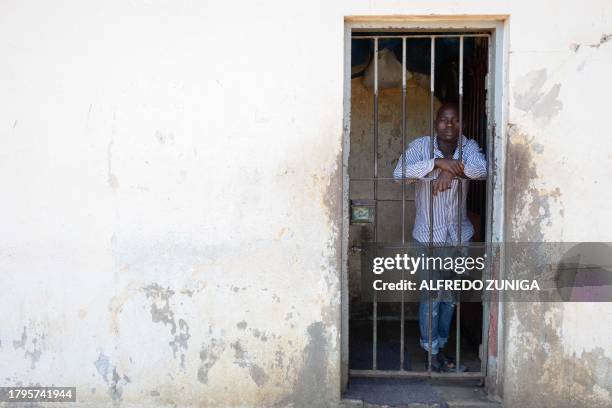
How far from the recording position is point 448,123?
4227 millimetres

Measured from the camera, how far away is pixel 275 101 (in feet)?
11.9

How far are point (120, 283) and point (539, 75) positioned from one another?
110 inches

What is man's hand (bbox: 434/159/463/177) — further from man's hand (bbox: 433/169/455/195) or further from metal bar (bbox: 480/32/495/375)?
metal bar (bbox: 480/32/495/375)

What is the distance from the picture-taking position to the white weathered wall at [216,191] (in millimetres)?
3586

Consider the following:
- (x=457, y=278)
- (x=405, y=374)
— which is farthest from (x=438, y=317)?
(x=405, y=374)

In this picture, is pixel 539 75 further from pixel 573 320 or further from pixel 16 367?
pixel 16 367

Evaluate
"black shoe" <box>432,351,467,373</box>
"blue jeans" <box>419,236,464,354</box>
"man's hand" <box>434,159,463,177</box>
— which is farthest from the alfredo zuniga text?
"man's hand" <box>434,159,463,177</box>

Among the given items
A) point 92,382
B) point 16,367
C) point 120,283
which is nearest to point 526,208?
point 120,283

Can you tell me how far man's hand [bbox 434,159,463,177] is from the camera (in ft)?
12.8

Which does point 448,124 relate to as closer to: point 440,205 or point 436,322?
point 440,205

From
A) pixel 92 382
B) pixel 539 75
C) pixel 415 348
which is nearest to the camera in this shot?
pixel 539 75

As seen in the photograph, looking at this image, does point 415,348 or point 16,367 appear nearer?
point 16,367

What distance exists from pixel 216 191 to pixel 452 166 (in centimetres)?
151

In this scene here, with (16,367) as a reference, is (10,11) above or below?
above
